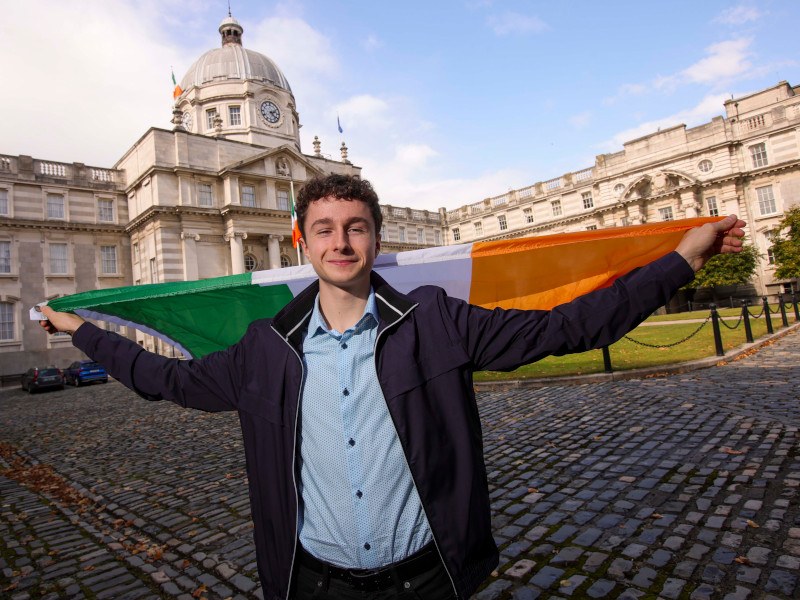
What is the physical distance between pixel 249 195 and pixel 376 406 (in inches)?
1467

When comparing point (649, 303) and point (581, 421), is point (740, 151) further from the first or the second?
point (649, 303)

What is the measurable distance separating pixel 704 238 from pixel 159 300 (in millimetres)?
3509

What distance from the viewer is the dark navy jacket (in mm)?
1786

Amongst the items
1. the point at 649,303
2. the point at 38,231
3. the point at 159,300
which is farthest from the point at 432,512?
the point at 38,231

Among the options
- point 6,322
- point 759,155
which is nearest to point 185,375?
point 6,322

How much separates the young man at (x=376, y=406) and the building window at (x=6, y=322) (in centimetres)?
3710

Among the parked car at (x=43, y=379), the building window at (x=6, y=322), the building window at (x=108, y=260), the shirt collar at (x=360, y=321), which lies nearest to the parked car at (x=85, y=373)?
the parked car at (x=43, y=379)

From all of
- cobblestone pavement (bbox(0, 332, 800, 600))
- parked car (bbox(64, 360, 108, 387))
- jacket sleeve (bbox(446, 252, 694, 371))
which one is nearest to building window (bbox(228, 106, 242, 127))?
parked car (bbox(64, 360, 108, 387))

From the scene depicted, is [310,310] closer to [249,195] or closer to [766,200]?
[249,195]

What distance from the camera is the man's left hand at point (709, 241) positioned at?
182 cm

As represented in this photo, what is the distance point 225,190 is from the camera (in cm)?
3472

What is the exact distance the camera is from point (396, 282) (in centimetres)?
316

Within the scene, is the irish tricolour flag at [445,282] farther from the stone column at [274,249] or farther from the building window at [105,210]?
the building window at [105,210]

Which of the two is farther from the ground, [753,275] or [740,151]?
[740,151]
